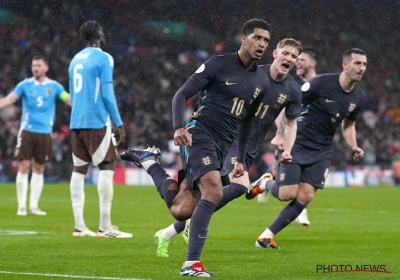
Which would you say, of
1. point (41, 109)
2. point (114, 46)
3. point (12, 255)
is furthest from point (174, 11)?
point (12, 255)

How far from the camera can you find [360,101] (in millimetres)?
9812

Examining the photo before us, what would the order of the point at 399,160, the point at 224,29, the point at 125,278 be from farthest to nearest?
the point at 224,29 < the point at 399,160 < the point at 125,278

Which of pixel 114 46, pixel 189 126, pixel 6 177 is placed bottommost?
pixel 6 177

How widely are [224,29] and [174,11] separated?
7.33 ft

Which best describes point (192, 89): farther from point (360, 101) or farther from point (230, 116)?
point (360, 101)

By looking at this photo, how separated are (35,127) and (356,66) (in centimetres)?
584

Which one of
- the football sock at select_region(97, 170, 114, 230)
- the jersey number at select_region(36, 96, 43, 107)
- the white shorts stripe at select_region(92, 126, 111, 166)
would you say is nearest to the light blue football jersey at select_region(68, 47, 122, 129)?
the white shorts stripe at select_region(92, 126, 111, 166)

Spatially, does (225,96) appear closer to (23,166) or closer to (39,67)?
(39,67)

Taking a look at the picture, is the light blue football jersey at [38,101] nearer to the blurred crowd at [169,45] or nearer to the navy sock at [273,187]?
the navy sock at [273,187]

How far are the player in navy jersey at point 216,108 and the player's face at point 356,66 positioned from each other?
3086 mm

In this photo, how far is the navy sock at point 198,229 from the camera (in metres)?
6.16

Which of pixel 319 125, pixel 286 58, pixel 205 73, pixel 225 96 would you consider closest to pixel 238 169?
pixel 225 96

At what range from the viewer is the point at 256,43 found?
6570mm

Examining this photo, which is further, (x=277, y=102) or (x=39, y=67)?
(x=39, y=67)
